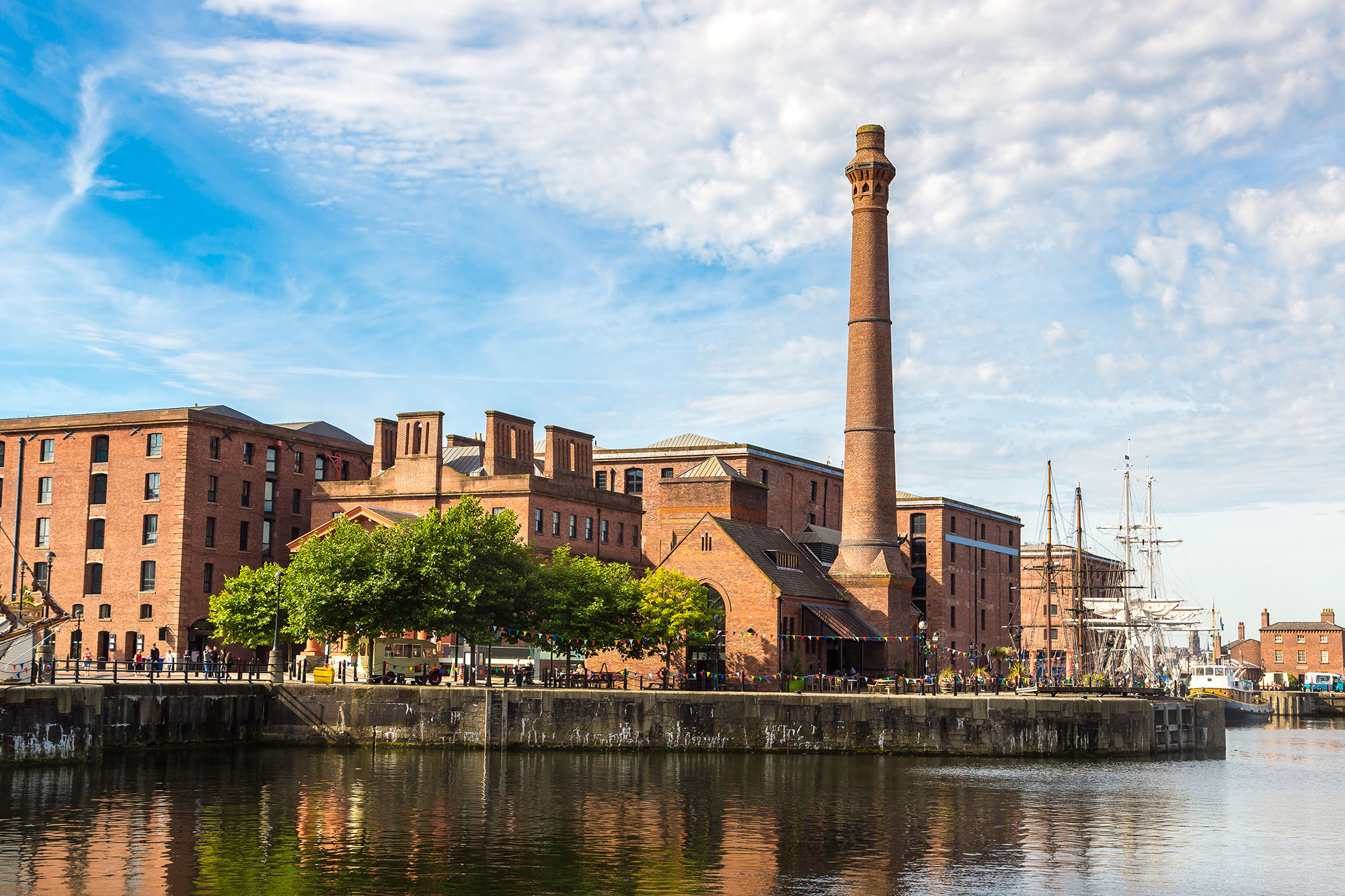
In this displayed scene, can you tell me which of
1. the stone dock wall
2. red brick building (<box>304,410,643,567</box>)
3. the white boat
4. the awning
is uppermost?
red brick building (<box>304,410,643,567</box>)

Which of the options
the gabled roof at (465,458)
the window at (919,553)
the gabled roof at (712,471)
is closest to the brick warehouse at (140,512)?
the gabled roof at (465,458)

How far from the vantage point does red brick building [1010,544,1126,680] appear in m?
120

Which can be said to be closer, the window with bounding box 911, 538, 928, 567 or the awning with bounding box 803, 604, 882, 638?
the awning with bounding box 803, 604, 882, 638

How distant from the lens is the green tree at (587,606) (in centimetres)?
6209

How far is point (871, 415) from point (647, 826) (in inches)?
1710

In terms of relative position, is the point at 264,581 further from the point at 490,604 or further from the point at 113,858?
the point at 113,858

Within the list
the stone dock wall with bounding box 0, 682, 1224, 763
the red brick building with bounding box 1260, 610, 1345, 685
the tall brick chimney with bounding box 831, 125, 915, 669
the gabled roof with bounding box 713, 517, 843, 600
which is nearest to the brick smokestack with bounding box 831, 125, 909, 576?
the tall brick chimney with bounding box 831, 125, 915, 669

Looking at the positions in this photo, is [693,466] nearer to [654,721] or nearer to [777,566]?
[777,566]

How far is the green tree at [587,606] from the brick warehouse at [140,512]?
21.8 meters

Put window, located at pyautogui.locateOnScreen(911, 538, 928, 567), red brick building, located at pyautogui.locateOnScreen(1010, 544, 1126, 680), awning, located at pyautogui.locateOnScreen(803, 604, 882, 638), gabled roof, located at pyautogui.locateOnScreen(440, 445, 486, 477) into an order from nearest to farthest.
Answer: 1. awning, located at pyautogui.locateOnScreen(803, 604, 882, 638)
2. gabled roof, located at pyautogui.locateOnScreen(440, 445, 486, 477)
3. window, located at pyautogui.locateOnScreen(911, 538, 928, 567)
4. red brick building, located at pyautogui.locateOnScreen(1010, 544, 1126, 680)

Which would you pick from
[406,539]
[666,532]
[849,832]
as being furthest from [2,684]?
[666,532]

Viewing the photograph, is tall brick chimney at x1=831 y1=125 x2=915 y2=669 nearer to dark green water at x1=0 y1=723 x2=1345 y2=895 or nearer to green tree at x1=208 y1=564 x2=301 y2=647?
dark green water at x1=0 y1=723 x2=1345 y2=895

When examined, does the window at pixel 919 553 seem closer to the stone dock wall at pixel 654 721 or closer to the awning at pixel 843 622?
the awning at pixel 843 622

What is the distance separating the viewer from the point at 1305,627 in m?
159
